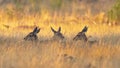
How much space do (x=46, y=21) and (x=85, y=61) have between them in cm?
792

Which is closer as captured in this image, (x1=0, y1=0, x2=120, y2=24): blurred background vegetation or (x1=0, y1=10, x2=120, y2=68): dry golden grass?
(x1=0, y1=10, x2=120, y2=68): dry golden grass

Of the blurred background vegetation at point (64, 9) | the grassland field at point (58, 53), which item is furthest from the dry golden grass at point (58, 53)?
the blurred background vegetation at point (64, 9)

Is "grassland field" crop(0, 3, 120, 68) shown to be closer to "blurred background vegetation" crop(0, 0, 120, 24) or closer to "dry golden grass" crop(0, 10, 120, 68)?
"dry golden grass" crop(0, 10, 120, 68)

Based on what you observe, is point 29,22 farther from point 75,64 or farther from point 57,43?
point 75,64

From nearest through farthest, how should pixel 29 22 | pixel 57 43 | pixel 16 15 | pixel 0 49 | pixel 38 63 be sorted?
pixel 38 63, pixel 0 49, pixel 57 43, pixel 29 22, pixel 16 15

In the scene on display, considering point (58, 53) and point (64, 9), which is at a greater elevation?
point (64, 9)

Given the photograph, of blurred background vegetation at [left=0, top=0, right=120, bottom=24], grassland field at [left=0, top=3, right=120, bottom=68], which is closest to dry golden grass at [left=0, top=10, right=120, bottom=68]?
grassland field at [left=0, top=3, right=120, bottom=68]

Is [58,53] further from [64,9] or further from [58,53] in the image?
[64,9]

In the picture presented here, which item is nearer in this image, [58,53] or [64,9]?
[58,53]

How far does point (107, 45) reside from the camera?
31.8ft

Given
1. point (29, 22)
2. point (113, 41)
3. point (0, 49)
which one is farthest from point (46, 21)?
point (0, 49)

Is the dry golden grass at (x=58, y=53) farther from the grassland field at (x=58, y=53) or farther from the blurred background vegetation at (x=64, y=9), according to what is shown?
the blurred background vegetation at (x=64, y=9)

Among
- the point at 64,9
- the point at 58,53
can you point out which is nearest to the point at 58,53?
the point at 58,53

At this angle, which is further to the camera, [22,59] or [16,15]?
[16,15]
